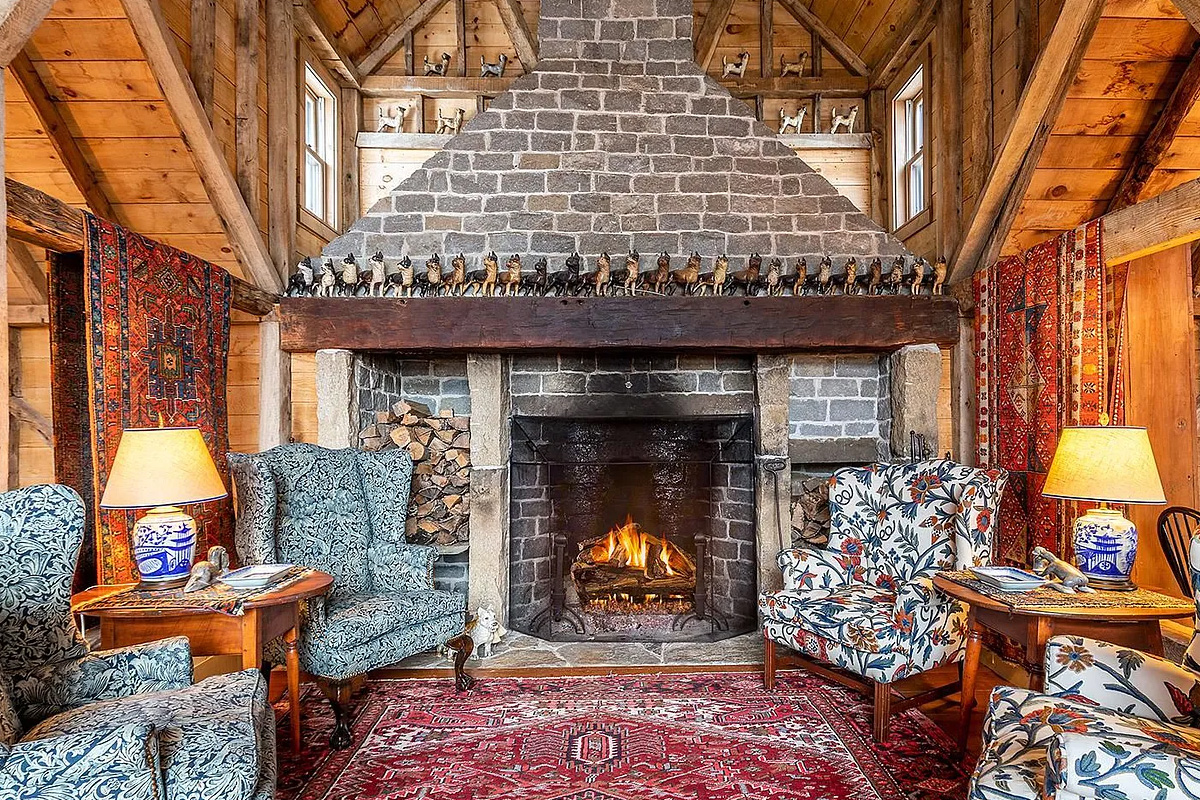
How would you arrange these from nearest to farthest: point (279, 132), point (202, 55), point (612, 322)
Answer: point (202, 55) → point (612, 322) → point (279, 132)

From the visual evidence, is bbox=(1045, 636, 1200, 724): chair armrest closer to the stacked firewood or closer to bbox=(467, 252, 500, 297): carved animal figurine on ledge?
bbox=(467, 252, 500, 297): carved animal figurine on ledge

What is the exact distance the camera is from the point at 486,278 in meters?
3.83

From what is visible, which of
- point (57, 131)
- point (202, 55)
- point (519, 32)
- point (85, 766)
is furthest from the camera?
point (519, 32)

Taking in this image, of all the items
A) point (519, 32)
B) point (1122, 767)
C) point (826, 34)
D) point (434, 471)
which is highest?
point (826, 34)

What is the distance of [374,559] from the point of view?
11.5 ft

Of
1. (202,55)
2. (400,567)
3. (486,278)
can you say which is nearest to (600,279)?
(486,278)

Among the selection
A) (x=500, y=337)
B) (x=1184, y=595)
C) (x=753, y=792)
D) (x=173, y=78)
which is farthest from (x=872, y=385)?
(x=173, y=78)

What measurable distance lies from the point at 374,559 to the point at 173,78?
2.36 m

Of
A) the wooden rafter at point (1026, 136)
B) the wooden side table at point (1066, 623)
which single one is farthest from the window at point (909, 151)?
the wooden side table at point (1066, 623)

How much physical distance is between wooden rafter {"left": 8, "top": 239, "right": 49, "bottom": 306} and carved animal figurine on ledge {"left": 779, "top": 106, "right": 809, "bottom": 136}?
5.21m

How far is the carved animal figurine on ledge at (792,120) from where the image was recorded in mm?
5402

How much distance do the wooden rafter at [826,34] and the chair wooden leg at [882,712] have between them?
4.45 metres

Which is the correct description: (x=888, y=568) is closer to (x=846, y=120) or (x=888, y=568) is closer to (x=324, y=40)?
(x=846, y=120)

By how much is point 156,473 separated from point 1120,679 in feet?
9.92
